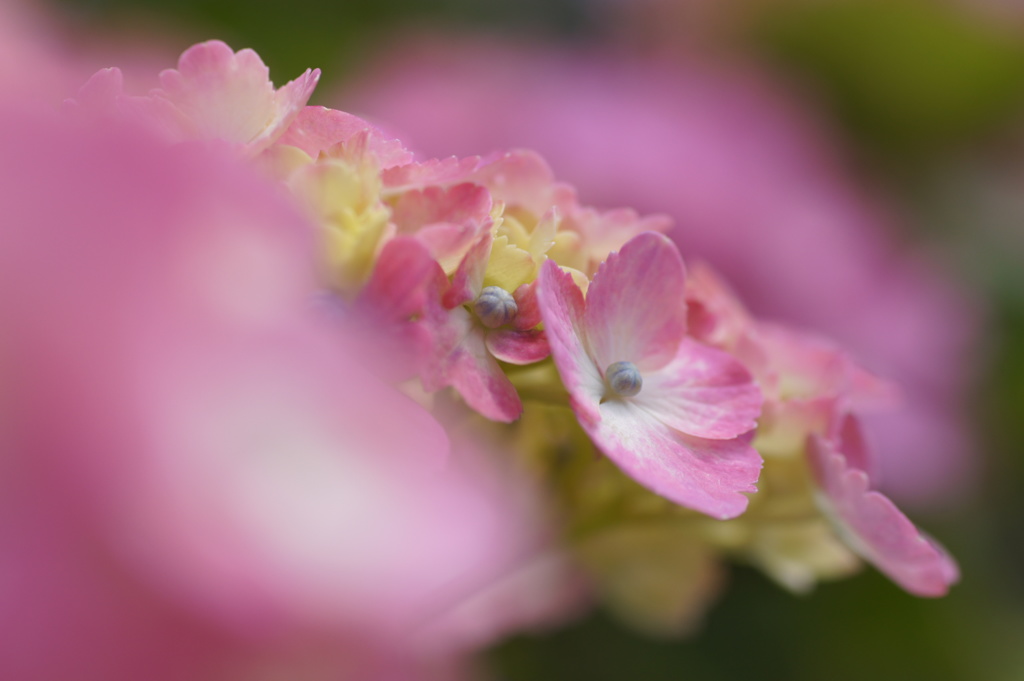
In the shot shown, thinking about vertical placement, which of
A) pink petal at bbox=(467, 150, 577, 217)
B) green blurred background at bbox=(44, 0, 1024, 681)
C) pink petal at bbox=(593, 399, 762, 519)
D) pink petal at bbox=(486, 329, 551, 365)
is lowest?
green blurred background at bbox=(44, 0, 1024, 681)

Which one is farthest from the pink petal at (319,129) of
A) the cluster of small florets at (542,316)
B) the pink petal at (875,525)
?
the pink petal at (875,525)

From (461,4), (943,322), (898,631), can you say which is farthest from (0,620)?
(461,4)

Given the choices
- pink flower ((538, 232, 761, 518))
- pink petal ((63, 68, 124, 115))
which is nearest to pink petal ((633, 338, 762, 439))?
pink flower ((538, 232, 761, 518))

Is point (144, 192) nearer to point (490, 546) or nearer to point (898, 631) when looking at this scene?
point (490, 546)

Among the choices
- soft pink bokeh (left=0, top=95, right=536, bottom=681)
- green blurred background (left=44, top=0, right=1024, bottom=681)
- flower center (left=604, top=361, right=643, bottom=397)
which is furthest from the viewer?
green blurred background (left=44, top=0, right=1024, bottom=681)

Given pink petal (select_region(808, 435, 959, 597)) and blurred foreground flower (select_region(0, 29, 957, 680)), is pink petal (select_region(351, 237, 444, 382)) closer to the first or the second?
blurred foreground flower (select_region(0, 29, 957, 680))
